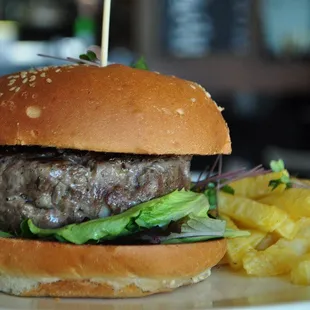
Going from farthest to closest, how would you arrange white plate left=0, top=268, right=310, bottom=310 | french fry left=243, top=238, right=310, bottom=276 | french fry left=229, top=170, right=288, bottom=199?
french fry left=229, top=170, right=288, bottom=199 → french fry left=243, top=238, right=310, bottom=276 → white plate left=0, top=268, right=310, bottom=310

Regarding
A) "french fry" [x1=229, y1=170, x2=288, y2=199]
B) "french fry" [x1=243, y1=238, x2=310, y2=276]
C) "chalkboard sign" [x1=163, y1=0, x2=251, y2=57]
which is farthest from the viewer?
"chalkboard sign" [x1=163, y1=0, x2=251, y2=57]

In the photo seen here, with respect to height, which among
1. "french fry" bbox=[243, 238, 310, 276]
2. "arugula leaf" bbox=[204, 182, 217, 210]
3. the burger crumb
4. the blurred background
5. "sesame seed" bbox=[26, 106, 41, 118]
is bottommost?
the blurred background

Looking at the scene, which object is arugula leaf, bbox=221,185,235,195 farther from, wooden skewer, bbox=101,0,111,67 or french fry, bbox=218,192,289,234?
wooden skewer, bbox=101,0,111,67

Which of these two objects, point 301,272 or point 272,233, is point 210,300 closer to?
point 301,272

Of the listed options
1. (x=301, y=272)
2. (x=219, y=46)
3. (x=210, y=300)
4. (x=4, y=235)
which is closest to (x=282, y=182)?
(x=301, y=272)

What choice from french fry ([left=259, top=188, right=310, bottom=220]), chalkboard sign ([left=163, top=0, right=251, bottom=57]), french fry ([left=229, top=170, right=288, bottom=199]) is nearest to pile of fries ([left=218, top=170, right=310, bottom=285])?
french fry ([left=259, top=188, right=310, bottom=220])
